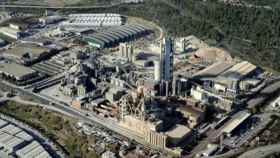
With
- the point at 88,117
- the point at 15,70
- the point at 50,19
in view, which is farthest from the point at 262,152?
the point at 50,19

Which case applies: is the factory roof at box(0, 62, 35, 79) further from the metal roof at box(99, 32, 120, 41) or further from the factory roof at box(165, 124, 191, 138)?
the factory roof at box(165, 124, 191, 138)

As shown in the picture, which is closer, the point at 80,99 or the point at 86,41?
the point at 80,99

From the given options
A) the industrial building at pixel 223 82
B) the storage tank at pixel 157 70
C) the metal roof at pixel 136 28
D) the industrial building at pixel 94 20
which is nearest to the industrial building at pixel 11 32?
the industrial building at pixel 94 20

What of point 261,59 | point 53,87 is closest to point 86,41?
point 53,87

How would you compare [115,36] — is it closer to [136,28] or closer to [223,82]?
[136,28]

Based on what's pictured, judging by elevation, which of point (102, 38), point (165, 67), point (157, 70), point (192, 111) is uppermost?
point (165, 67)

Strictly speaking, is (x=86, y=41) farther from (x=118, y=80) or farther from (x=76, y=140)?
(x=76, y=140)

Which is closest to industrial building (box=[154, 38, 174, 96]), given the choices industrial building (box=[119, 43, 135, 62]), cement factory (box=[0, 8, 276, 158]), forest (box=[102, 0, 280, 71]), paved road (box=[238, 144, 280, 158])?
cement factory (box=[0, 8, 276, 158])
